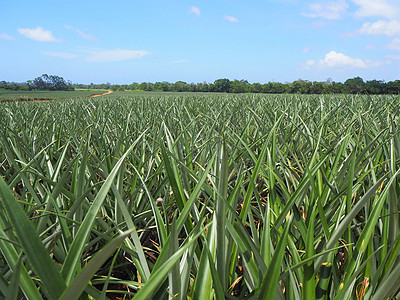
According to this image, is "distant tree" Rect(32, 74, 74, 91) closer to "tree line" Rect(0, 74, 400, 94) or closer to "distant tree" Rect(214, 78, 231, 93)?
"tree line" Rect(0, 74, 400, 94)

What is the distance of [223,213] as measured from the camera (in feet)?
1.89

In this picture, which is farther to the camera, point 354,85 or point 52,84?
point 52,84

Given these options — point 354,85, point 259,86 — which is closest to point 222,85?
point 259,86

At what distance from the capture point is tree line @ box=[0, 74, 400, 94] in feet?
134

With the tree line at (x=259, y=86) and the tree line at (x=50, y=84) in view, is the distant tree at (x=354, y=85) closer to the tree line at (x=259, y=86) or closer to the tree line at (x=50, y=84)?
the tree line at (x=259, y=86)

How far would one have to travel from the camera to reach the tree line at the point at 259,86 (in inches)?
1608

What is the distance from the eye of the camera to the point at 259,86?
5669 centimetres

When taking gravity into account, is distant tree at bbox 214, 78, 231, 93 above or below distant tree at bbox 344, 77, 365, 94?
above

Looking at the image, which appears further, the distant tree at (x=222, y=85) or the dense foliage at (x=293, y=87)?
the distant tree at (x=222, y=85)

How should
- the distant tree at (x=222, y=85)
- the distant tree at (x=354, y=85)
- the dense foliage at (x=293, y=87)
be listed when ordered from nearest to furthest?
the dense foliage at (x=293, y=87)
the distant tree at (x=354, y=85)
the distant tree at (x=222, y=85)

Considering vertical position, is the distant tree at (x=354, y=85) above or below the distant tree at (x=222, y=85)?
below

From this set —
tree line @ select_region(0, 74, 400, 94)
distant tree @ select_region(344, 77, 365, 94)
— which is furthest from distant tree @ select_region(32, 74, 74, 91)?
distant tree @ select_region(344, 77, 365, 94)

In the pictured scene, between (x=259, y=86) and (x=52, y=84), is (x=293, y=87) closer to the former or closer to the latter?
(x=259, y=86)

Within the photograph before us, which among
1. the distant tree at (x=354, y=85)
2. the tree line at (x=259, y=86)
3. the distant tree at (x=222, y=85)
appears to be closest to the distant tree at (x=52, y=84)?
the tree line at (x=259, y=86)
